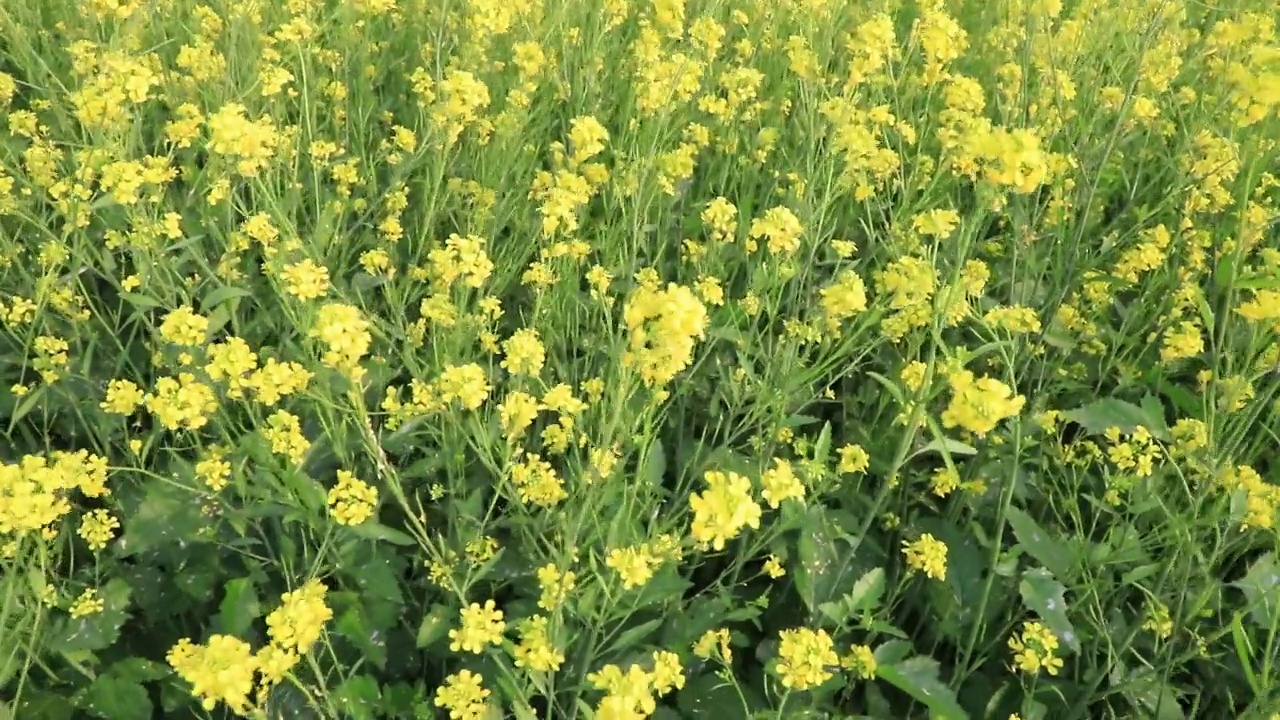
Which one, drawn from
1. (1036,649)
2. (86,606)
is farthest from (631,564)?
(86,606)

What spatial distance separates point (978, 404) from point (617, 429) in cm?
64

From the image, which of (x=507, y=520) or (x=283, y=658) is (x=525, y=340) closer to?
(x=507, y=520)

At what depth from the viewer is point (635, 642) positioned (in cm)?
157

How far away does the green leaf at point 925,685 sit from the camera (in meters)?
1.54

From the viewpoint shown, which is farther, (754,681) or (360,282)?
(360,282)

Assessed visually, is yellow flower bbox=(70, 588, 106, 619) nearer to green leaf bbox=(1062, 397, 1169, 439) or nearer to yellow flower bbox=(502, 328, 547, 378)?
yellow flower bbox=(502, 328, 547, 378)

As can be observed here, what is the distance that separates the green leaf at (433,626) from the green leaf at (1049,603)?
1018mm

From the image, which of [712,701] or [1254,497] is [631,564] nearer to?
[712,701]

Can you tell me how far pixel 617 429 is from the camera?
168cm

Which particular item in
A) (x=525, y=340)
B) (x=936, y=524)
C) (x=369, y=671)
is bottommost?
(x=369, y=671)

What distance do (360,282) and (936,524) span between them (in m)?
1.39

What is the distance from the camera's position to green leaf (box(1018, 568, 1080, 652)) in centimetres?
159

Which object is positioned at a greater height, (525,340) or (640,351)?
(640,351)

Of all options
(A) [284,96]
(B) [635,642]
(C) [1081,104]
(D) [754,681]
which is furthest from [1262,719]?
(A) [284,96]
